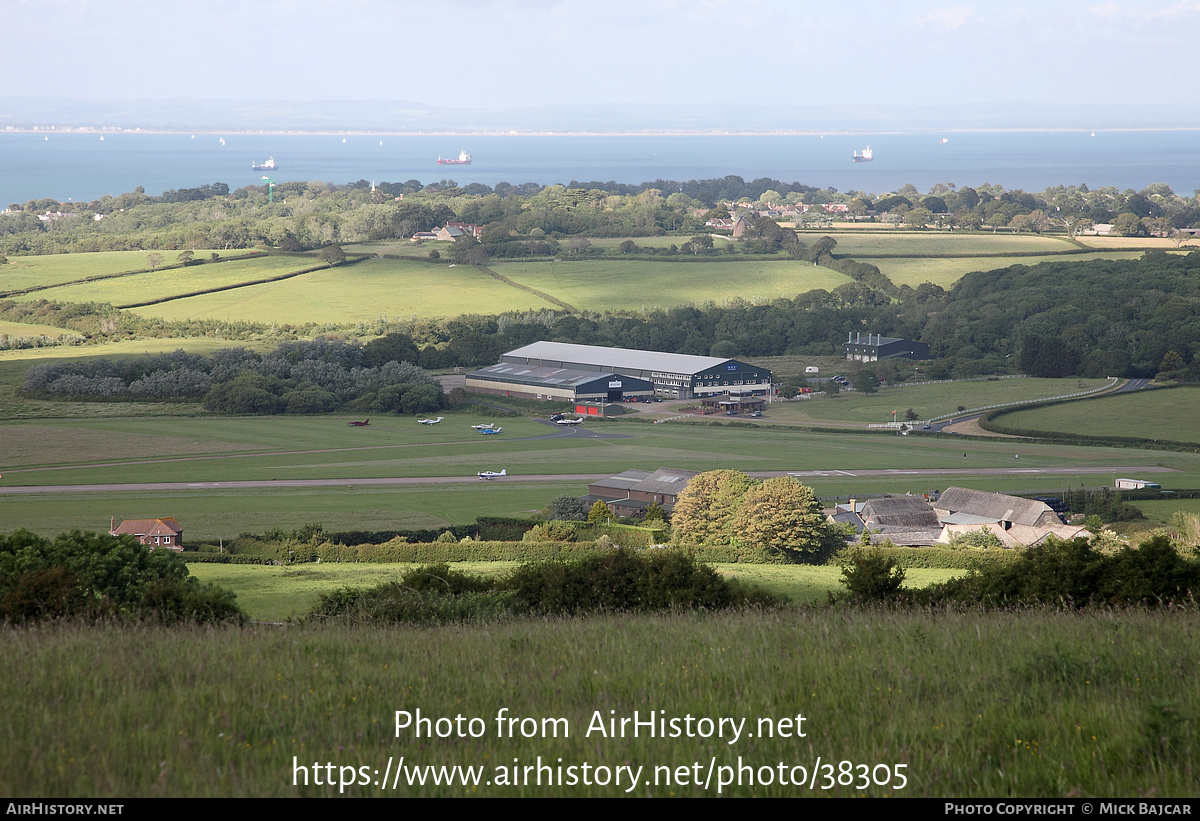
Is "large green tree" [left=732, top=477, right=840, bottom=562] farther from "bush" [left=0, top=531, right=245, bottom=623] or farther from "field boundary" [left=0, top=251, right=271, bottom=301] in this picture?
"field boundary" [left=0, top=251, right=271, bottom=301]

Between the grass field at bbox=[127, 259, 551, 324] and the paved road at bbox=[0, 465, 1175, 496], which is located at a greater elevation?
the grass field at bbox=[127, 259, 551, 324]

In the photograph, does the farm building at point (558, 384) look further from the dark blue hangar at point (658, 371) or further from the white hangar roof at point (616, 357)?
the white hangar roof at point (616, 357)

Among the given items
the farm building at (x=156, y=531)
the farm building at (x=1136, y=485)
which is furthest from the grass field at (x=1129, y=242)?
the farm building at (x=156, y=531)

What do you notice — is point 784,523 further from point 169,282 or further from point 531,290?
point 169,282

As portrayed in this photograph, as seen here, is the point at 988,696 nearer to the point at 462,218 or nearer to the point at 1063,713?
the point at 1063,713

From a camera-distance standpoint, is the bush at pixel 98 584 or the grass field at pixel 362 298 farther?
the grass field at pixel 362 298

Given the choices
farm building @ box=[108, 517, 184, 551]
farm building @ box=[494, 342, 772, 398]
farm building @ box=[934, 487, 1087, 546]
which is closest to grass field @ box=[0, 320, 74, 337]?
farm building @ box=[494, 342, 772, 398]

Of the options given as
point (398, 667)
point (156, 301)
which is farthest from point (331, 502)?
point (156, 301)
